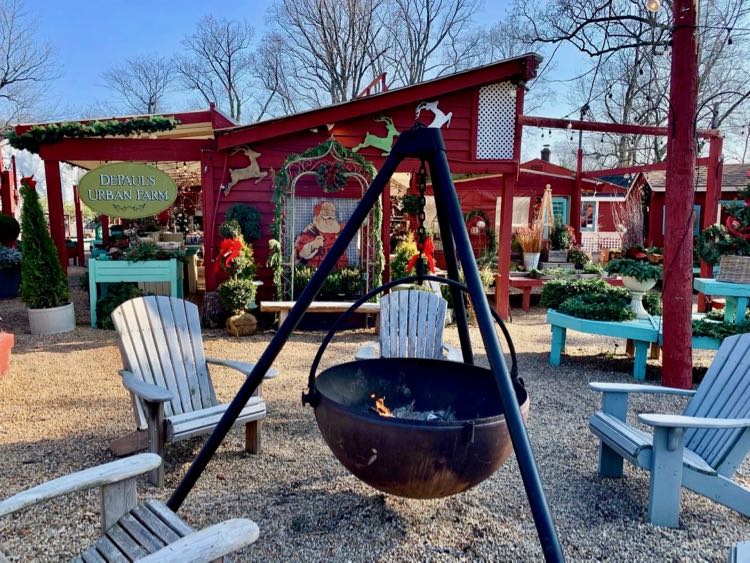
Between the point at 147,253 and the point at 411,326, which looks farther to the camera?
the point at 147,253

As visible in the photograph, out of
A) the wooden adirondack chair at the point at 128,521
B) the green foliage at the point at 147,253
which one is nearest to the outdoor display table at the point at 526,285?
the green foliage at the point at 147,253

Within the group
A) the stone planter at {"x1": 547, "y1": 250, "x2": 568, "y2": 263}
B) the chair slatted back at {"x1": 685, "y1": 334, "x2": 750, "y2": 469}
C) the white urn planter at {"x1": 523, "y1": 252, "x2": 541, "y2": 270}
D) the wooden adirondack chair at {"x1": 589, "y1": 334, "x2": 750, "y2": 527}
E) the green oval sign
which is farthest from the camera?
the stone planter at {"x1": 547, "y1": 250, "x2": 568, "y2": 263}

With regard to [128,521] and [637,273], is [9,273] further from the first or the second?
[637,273]

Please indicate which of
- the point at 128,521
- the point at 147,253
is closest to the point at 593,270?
the point at 147,253

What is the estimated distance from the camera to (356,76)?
2425 centimetres

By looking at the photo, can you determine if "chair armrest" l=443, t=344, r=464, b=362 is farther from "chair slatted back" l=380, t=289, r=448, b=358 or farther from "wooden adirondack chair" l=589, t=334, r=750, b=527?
"wooden adirondack chair" l=589, t=334, r=750, b=527

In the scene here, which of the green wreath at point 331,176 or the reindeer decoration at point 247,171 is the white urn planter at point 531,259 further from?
the reindeer decoration at point 247,171

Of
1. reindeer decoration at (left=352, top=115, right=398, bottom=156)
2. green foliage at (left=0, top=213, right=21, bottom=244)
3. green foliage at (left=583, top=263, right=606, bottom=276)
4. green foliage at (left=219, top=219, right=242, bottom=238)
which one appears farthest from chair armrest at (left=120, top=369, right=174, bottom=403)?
green foliage at (left=0, top=213, right=21, bottom=244)

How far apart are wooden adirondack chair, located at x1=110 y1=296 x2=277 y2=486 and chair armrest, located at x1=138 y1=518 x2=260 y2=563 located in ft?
4.61

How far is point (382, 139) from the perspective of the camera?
7.36 m

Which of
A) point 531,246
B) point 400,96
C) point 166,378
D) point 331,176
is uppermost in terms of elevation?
point 400,96

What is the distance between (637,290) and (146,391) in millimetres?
4758

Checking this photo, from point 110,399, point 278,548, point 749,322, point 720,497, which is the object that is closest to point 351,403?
point 278,548

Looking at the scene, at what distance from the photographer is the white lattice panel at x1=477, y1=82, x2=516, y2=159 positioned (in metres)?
7.43
